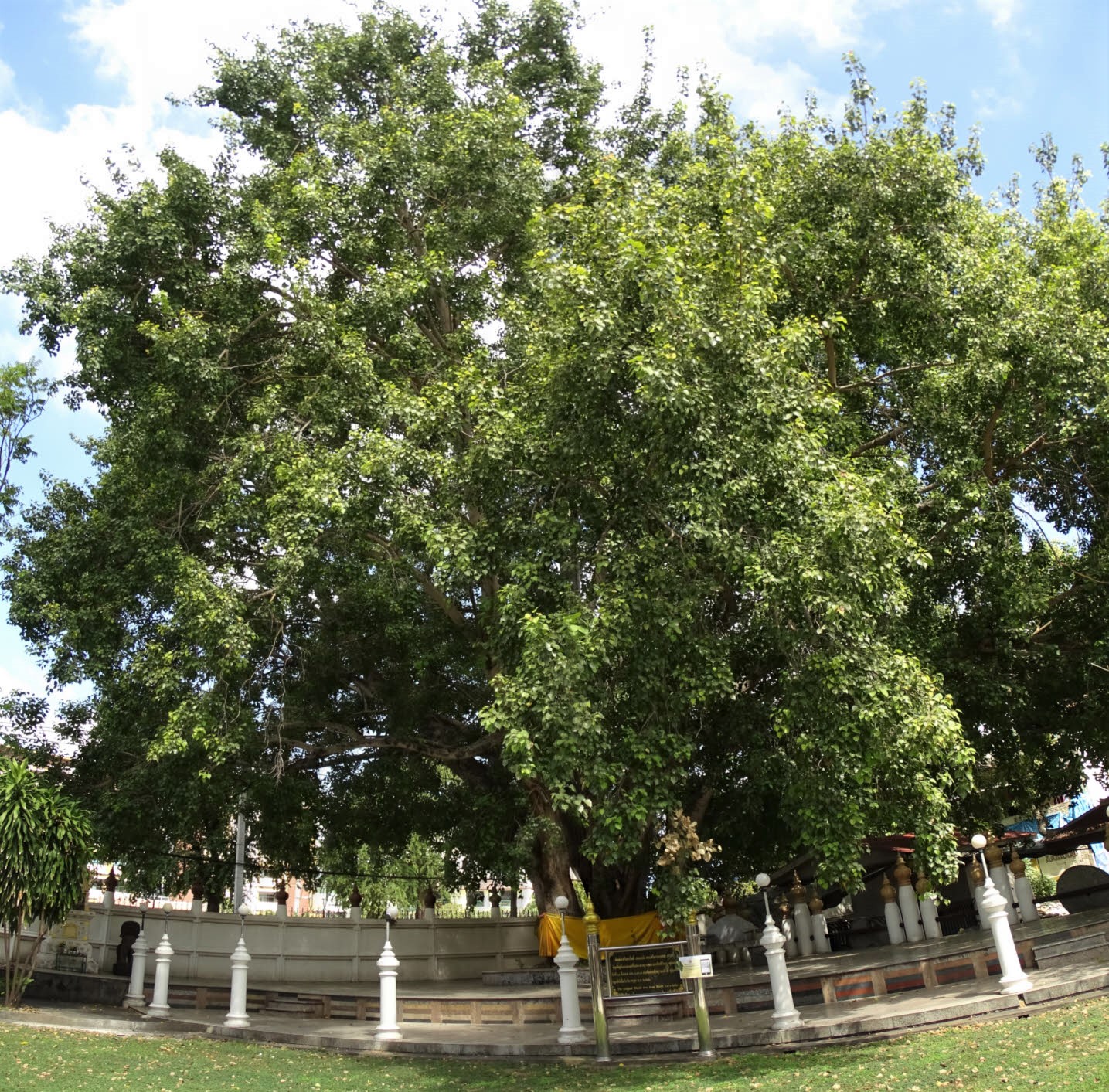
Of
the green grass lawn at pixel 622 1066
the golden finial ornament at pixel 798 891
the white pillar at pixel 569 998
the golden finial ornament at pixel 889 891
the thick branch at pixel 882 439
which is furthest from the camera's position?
the golden finial ornament at pixel 798 891

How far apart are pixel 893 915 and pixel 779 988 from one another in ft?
23.8

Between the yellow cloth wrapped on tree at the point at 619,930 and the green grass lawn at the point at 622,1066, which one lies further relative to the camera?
the yellow cloth wrapped on tree at the point at 619,930

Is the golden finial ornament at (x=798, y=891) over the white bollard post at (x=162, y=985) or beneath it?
over

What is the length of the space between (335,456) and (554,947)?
28.8 feet

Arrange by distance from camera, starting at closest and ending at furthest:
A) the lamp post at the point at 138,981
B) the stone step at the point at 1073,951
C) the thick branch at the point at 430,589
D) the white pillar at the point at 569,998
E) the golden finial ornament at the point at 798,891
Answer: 1. the stone step at the point at 1073,951
2. the white pillar at the point at 569,998
3. the thick branch at the point at 430,589
4. the lamp post at the point at 138,981
5. the golden finial ornament at the point at 798,891

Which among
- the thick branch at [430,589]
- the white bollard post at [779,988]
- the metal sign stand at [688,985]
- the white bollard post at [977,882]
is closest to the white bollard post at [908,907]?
the white bollard post at [977,882]

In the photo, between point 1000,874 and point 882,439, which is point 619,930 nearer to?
point 1000,874

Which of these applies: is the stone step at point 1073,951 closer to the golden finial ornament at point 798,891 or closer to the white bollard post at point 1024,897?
the white bollard post at point 1024,897

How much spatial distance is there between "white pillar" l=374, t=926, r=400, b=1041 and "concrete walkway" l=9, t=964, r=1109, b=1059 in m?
0.18

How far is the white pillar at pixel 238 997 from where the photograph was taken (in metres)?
12.5

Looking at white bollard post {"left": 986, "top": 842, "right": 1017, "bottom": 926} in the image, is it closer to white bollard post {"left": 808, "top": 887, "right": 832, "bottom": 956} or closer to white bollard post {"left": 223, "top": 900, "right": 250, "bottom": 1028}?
white bollard post {"left": 808, "top": 887, "right": 832, "bottom": 956}

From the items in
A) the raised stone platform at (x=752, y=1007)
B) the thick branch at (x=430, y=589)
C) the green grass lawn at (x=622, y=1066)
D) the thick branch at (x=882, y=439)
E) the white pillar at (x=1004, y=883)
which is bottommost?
the green grass lawn at (x=622, y=1066)

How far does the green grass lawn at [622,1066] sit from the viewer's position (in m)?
7.01

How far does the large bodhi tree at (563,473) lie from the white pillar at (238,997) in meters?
2.50
